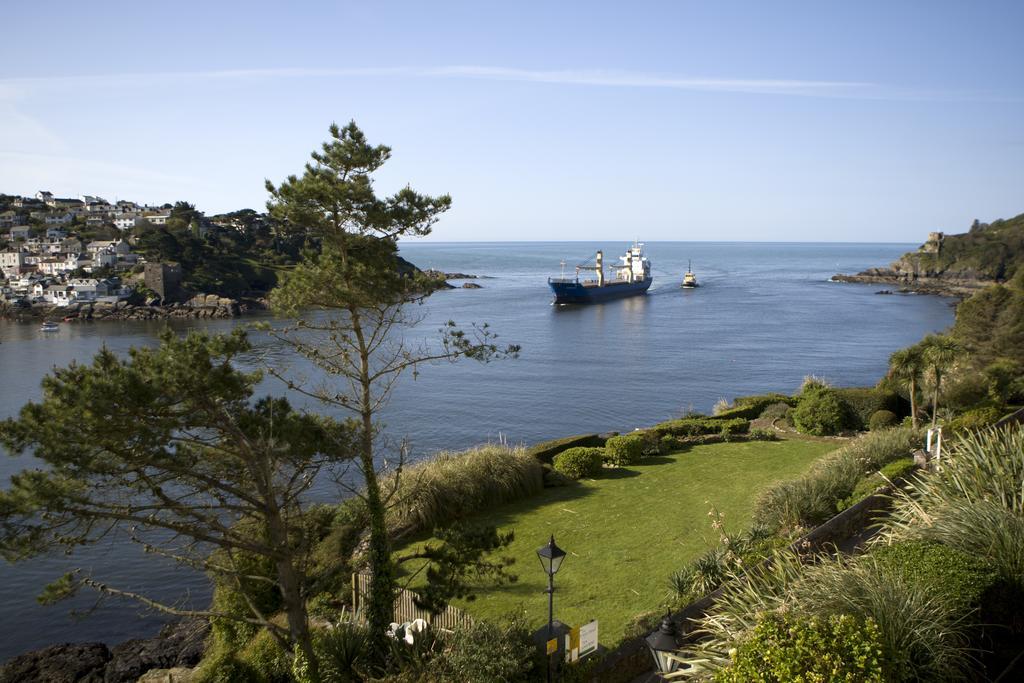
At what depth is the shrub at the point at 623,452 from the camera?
19.6 metres

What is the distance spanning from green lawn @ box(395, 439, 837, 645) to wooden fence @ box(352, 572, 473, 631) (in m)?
0.67

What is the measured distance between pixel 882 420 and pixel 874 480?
11672 millimetres

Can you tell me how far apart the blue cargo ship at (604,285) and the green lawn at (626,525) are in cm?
6936

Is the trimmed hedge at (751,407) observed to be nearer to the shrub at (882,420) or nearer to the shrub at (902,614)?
the shrub at (882,420)

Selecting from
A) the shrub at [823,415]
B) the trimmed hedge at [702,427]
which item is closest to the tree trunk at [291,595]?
the trimmed hedge at [702,427]

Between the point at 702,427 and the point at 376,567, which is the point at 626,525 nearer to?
the point at 376,567

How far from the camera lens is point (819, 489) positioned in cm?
1313

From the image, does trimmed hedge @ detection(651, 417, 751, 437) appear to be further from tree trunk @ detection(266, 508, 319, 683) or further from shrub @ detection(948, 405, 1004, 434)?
tree trunk @ detection(266, 508, 319, 683)

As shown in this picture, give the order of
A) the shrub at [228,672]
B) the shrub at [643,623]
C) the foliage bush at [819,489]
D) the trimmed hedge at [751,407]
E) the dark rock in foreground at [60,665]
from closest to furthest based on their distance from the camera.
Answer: the shrub at [643,623] → the shrub at [228,672] → the foliage bush at [819,489] → the dark rock in foreground at [60,665] → the trimmed hedge at [751,407]

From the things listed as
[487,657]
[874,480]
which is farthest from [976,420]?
[487,657]

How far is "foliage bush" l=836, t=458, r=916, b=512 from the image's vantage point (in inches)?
494

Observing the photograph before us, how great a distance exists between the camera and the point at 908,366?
21.1m

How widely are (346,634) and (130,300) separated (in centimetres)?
7782

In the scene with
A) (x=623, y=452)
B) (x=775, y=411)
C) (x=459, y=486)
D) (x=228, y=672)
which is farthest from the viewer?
(x=775, y=411)
